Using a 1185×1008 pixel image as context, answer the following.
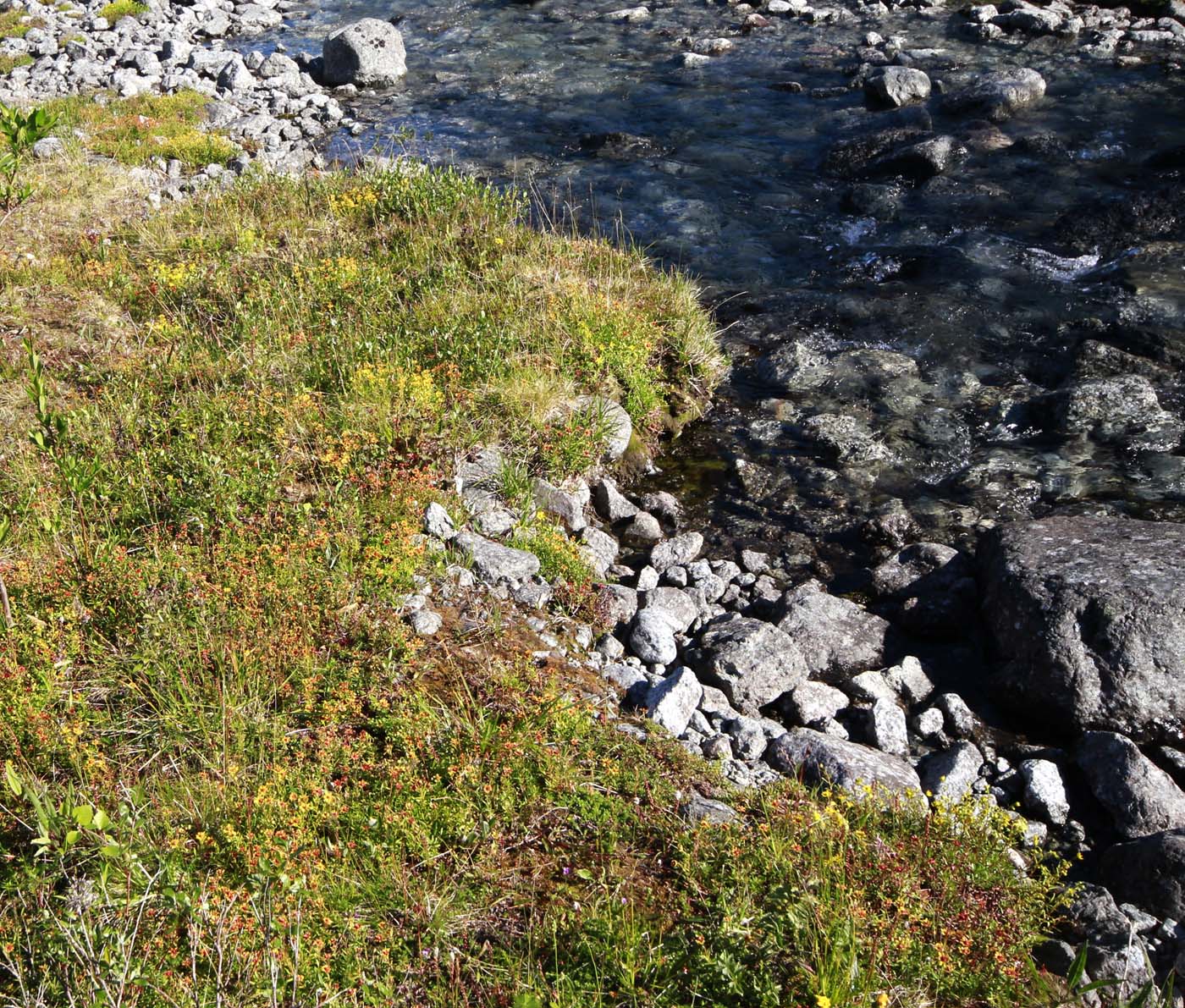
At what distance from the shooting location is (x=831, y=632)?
673 centimetres

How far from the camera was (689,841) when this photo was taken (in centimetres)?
A: 448

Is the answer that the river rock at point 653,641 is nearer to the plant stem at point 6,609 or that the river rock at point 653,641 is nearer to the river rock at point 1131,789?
the river rock at point 1131,789

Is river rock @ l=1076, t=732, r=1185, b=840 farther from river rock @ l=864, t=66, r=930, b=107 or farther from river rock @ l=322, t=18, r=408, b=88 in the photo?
river rock @ l=322, t=18, r=408, b=88

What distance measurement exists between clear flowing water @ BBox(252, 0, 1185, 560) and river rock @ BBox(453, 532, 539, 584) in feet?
7.55

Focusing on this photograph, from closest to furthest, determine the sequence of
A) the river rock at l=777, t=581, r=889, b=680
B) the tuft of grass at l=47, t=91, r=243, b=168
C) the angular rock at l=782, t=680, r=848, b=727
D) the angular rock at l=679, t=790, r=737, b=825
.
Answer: the angular rock at l=679, t=790, r=737, b=825, the angular rock at l=782, t=680, r=848, b=727, the river rock at l=777, t=581, r=889, b=680, the tuft of grass at l=47, t=91, r=243, b=168

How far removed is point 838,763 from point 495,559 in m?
2.63

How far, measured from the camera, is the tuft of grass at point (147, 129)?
1355cm

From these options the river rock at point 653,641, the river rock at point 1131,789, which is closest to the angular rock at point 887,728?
the river rock at point 1131,789

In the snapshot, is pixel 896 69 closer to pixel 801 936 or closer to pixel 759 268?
pixel 759 268

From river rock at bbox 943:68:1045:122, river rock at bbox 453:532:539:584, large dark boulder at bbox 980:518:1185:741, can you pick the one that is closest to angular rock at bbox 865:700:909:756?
large dark boulder at bbox 980:518:1185:741

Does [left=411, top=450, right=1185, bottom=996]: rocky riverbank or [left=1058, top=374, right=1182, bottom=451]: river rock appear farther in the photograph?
[left=1058, top=374, right=1182, bottom=451]: river rock

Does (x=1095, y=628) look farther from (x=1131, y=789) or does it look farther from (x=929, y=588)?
(x=929, y=588)

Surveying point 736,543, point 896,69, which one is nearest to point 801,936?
point 736,543

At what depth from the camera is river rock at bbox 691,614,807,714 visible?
614 cm
